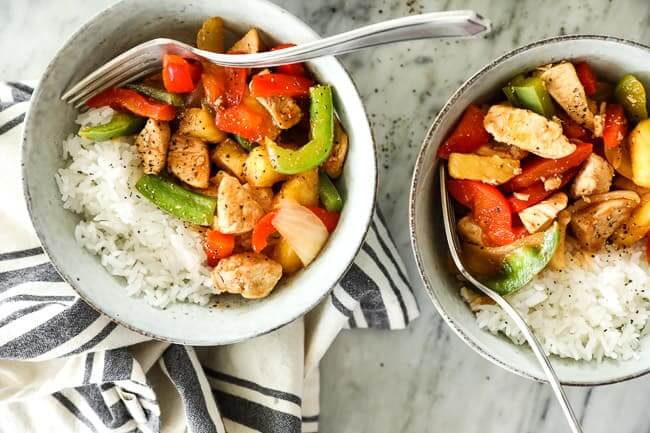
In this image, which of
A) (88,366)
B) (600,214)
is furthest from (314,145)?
(88,366)

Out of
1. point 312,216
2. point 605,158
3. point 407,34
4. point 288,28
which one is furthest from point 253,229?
point 605,158

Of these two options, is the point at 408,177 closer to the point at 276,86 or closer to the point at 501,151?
the point at 501,151

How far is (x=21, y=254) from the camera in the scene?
1838 millimetres

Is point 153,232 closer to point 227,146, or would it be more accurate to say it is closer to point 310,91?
point 227,146

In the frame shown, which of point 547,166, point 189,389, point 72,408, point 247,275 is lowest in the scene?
point 72,408

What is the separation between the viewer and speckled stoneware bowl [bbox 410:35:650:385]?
1.62 m

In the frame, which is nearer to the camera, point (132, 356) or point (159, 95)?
point (159, 95)

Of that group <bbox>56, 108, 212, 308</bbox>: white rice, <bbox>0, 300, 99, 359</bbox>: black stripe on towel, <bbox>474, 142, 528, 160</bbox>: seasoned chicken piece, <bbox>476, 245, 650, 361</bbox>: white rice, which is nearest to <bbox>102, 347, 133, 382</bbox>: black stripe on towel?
<bbox>0, 300, 99, 359</bbox>: black stripe on towel

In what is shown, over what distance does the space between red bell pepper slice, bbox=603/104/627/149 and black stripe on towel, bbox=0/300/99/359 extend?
1202 mm

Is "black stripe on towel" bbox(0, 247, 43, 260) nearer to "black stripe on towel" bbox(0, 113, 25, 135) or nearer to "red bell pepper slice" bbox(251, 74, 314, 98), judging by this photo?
"black stripe on towel" bbox(0, 113, 25, 135)

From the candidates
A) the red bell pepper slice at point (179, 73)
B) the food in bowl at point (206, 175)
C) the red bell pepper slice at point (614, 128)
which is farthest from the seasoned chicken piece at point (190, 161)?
the red bell pepper slice at point (614, 128)

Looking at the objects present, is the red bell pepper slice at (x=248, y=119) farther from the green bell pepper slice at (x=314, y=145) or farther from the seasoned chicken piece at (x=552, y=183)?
the seasoned chicken piece at (x=552, y=183)

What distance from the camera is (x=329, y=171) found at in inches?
67.7

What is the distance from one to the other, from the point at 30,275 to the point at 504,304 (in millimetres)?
1048
